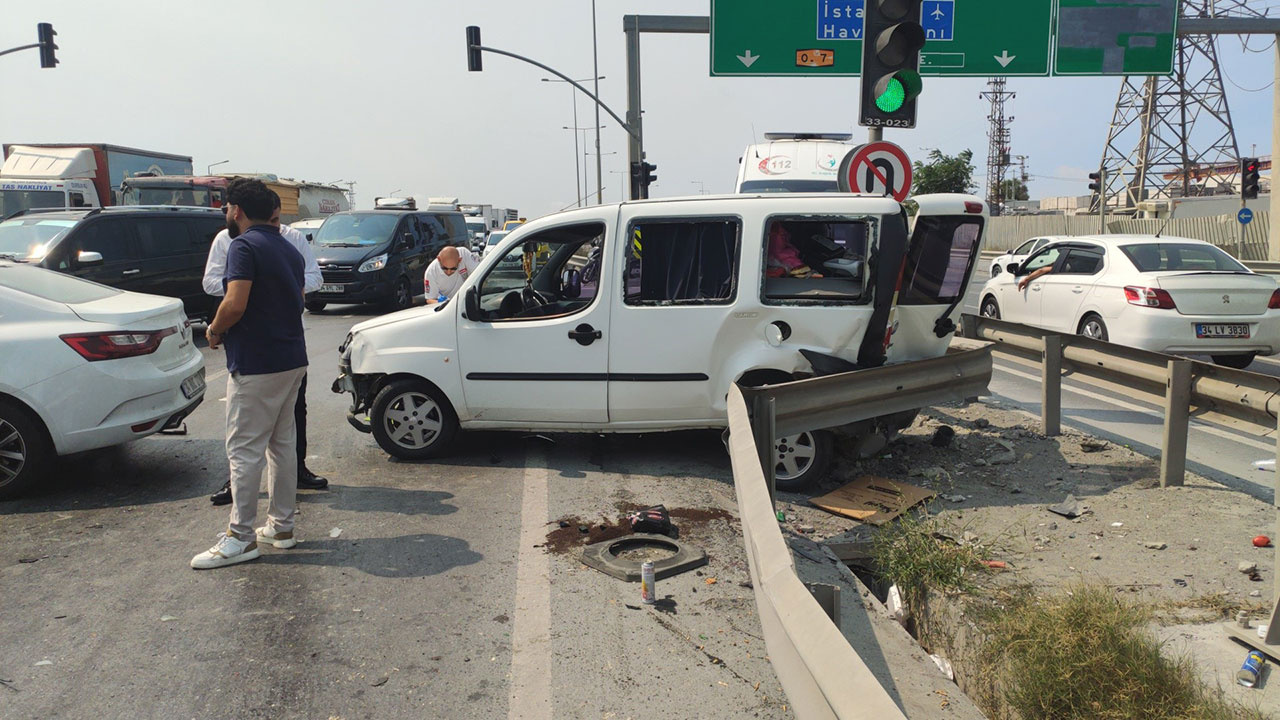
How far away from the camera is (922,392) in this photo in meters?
6.22

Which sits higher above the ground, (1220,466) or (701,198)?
(701,198)

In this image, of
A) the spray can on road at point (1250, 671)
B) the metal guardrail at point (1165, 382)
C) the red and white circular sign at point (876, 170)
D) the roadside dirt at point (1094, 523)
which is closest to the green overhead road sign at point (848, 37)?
the red and white circular sign at point (876, 170)

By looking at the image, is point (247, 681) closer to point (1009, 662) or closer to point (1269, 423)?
point (1009, 662)

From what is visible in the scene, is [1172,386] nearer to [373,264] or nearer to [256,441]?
[256,441]

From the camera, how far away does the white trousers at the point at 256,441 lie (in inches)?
186

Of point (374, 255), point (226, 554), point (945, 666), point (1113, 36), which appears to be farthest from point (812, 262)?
point (374, 255)

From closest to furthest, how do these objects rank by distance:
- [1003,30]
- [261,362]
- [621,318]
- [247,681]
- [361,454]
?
[247,681] → [261,362] → [621,318] → [361,454] → [1003,30]

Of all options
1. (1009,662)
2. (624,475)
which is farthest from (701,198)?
(1009,662)

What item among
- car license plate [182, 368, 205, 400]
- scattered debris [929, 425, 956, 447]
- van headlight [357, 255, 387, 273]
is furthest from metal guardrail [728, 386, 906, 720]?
van headlight [357, 255, 387, 273]

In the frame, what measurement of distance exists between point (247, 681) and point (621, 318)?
11.5ft

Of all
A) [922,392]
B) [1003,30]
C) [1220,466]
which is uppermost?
[1003,30]

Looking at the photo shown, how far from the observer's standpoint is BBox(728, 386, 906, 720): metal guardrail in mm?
1799

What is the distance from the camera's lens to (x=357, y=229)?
18953mm

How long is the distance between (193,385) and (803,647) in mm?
5798
